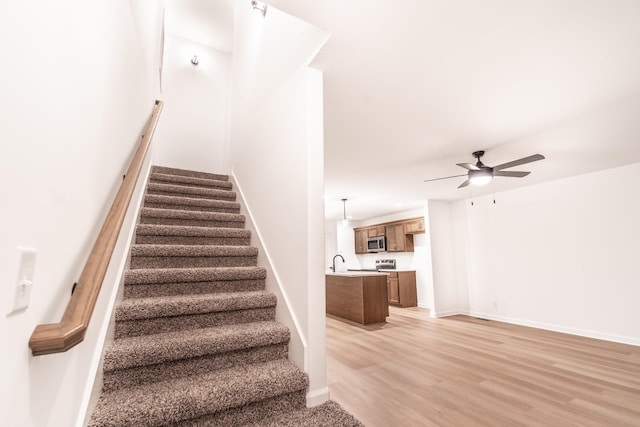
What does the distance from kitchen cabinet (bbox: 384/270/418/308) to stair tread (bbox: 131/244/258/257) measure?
518 centimetres

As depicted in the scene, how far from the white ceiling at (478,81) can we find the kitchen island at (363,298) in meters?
2.19

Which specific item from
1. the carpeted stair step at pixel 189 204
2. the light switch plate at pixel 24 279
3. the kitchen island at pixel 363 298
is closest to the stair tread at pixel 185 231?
the carpeted stair step at pixel 189 204

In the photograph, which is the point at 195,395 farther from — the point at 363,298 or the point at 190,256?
the point at 363,298

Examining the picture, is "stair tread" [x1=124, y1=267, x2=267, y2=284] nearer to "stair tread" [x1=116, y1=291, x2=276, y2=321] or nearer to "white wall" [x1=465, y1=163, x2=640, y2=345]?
"stair tread" [x1=116, y1=291, x2=276, y2=321]

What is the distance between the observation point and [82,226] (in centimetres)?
106

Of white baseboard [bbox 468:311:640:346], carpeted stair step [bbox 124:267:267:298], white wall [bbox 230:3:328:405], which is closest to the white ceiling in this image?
white wall [bbox 230:3:328:405]

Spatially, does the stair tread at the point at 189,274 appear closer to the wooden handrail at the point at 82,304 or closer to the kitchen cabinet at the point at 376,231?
the wooden handrail at the point at 82,304

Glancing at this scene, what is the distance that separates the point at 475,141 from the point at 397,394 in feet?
8.90

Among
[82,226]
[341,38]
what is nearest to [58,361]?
[82,226]

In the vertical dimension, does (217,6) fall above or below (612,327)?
above

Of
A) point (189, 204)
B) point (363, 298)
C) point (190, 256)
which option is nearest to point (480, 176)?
point (363, 298)

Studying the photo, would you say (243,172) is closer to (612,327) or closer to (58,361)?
(58,361)

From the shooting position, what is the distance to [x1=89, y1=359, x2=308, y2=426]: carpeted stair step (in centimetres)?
123

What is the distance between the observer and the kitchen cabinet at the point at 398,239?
7.16 metres
